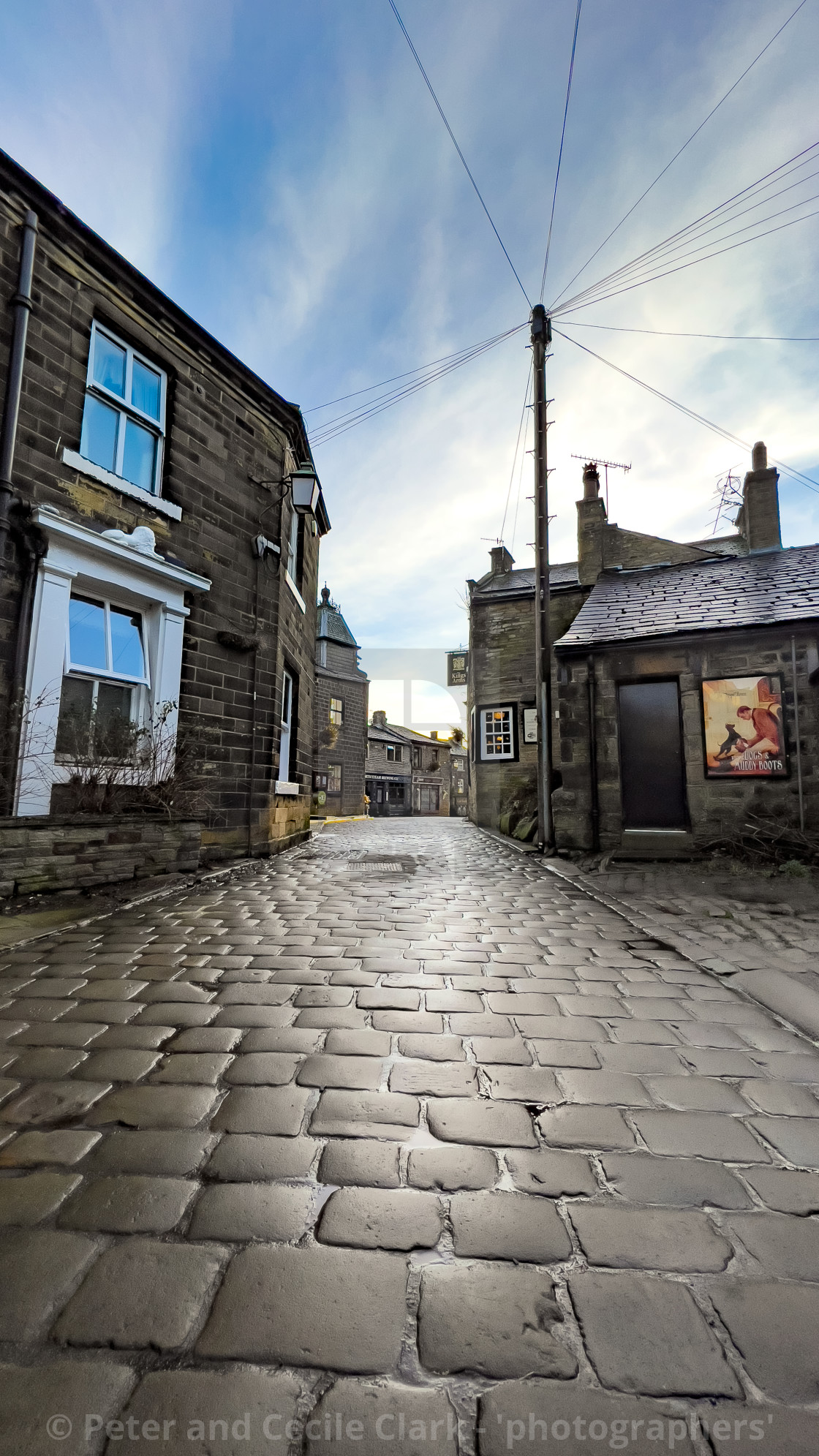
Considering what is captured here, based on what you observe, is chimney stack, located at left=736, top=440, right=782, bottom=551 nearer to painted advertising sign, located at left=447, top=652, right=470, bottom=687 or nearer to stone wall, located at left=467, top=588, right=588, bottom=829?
stone wall, located at left=467, top=588, right=588, bottom=829

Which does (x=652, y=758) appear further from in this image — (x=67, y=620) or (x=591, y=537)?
(x=67, y=620)

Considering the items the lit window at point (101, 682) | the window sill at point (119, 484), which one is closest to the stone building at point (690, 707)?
the window sill at point (119, 484)

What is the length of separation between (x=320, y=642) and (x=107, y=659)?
2129 centimetres

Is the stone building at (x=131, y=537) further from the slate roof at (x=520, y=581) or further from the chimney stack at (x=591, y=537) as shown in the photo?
the slate roof at (x=520, y=581)

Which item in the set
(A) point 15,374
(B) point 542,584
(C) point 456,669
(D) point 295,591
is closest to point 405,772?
(C) point 456,669

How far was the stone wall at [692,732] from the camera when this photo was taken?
8266 millimetres

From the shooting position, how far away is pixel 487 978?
129 inches

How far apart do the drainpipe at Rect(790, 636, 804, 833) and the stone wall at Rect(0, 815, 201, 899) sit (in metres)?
7.73

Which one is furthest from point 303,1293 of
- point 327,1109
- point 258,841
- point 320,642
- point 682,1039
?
point 320,642

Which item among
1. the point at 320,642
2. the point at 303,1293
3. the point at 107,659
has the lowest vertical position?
the point at 303,1293

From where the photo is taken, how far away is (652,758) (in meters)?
9.15

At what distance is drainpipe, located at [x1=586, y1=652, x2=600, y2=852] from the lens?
9219 mm

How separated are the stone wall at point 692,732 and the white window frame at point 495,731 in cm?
595

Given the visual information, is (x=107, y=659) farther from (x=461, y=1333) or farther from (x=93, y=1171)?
(x=461, y=1333)
